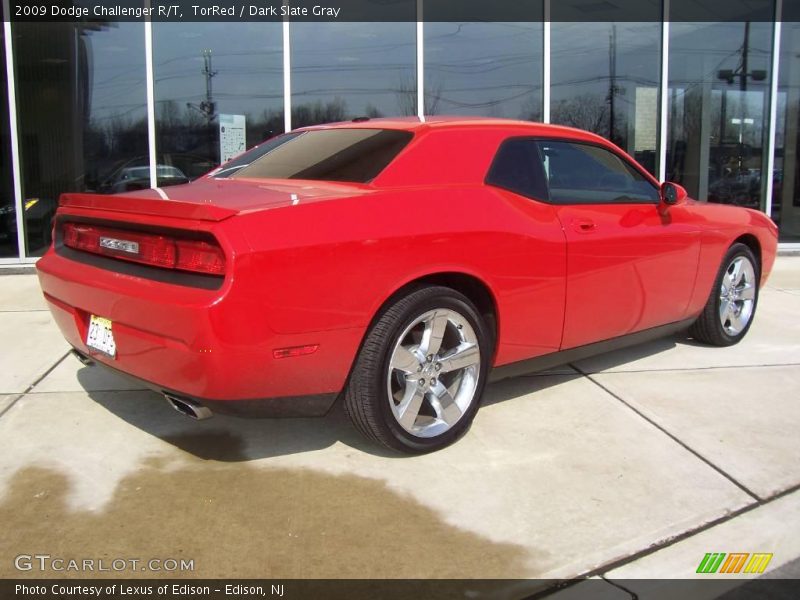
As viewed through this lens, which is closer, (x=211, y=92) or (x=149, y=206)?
(x=149, y=206)

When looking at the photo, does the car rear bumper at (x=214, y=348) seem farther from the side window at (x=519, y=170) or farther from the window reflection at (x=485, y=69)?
the window reflection at (x=485, y=69)

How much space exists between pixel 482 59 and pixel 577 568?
26.5 ft

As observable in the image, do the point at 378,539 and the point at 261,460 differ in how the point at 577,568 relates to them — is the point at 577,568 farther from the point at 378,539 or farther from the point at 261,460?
the point at 261,460

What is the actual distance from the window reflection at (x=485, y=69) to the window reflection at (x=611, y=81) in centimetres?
29

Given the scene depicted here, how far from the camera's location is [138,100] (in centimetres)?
877

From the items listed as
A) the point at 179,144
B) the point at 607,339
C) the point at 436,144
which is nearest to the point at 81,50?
the point at 179,144

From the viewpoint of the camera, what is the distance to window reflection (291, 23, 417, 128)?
9.09 m

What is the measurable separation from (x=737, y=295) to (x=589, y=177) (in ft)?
6.27

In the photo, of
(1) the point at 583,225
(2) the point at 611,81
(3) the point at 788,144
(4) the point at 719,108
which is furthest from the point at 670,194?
(3) the point at 788,144

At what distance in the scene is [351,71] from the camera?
9281 mm

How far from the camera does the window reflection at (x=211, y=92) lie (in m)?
8.84

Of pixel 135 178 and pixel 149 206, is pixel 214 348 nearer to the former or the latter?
pixel 149 206

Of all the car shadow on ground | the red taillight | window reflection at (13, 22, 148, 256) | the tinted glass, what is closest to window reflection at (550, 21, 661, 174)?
window reflection at (13, 22, 148, 256)

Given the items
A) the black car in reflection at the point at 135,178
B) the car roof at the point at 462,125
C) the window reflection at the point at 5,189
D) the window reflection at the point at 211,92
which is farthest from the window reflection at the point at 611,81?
the window reflection at the point at 5,189
